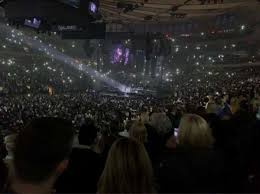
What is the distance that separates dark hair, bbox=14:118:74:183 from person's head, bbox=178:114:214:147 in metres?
1.47

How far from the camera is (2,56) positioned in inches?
1768

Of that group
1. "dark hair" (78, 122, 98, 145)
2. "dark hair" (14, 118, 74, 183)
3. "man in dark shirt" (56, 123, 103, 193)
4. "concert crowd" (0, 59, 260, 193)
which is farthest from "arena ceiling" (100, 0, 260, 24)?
"dark hair" (14, 118, 74, 183)

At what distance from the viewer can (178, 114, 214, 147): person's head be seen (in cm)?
298

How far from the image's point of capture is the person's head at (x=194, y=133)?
2.98 metres

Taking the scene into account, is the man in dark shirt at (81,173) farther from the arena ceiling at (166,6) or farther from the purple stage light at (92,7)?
the arena ceiling at (166,6)

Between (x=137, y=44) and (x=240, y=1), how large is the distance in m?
7.87

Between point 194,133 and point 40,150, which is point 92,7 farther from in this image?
point 40,150

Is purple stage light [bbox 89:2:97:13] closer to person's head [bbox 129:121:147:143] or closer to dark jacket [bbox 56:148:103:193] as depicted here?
person's head [bbox 129:121:147:143]

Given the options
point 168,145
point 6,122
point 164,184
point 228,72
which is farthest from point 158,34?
point 228,72

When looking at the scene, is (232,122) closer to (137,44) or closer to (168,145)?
(168,145)

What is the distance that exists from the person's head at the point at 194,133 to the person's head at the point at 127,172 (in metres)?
0.85

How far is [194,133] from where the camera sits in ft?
9.88

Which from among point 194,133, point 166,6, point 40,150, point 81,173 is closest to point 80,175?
point 81,173

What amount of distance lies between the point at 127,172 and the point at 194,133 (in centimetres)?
100
